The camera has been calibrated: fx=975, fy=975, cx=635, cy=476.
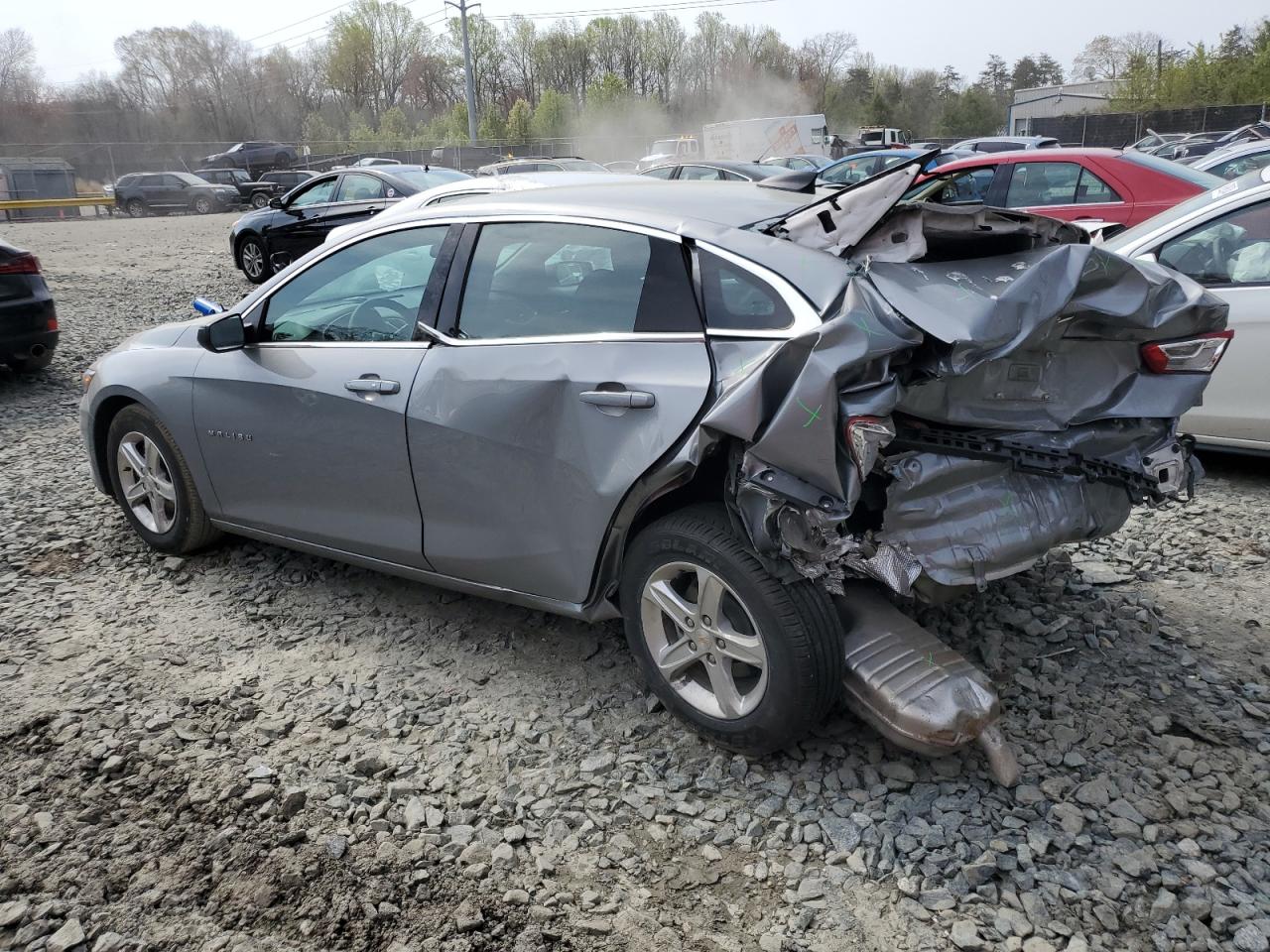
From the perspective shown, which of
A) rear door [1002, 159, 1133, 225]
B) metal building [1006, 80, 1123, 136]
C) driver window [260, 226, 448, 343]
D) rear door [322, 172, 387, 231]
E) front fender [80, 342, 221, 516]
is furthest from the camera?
metal building [1006, 80, 1123, 136]

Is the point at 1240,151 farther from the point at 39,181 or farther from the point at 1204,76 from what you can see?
the point at 1204,76

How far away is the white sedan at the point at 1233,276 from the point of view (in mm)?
4852

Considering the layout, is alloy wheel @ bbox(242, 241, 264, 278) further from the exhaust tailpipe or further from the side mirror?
the exhaust tailpipe

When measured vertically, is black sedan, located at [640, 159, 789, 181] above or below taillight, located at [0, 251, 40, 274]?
above

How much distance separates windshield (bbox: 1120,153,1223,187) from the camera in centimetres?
838

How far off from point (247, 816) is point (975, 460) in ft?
7.88

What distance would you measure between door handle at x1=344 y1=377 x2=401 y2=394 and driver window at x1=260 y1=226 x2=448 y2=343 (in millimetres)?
193

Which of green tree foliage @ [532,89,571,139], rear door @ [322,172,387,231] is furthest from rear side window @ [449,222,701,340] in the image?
green tree foliage @ [532,89,571,139]

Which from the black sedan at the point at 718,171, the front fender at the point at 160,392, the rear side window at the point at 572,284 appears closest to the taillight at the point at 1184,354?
the rear side window at the point at 572,284

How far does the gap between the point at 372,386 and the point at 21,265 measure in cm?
633

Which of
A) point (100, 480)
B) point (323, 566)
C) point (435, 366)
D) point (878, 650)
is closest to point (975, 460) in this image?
point (878, 650)

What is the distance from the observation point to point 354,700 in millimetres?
3502

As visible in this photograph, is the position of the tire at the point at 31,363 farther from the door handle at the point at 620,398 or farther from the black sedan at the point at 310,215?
the door handle at the point at 620,398

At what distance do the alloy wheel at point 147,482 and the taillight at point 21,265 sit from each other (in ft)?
14.7
